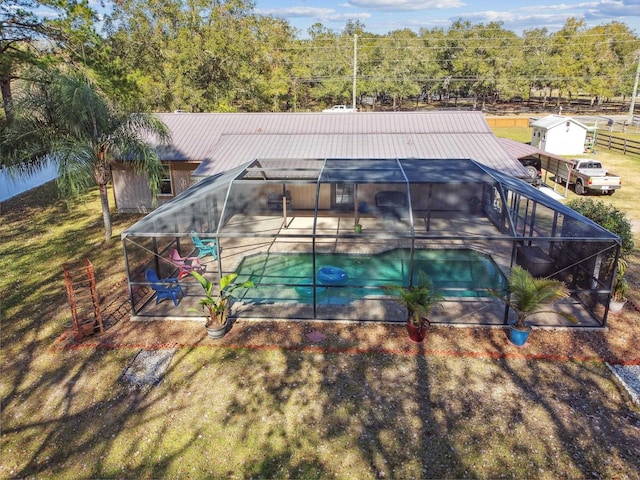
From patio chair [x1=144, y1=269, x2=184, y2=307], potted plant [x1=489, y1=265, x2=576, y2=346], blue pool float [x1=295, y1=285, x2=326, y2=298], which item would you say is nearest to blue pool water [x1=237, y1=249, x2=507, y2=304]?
blue pool float [x1=295, y1=285, x2=326, y2=298]

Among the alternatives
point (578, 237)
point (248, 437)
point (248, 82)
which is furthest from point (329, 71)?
point (248, 437)

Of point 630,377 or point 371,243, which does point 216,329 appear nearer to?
point 371,243

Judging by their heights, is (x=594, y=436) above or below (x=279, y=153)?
below

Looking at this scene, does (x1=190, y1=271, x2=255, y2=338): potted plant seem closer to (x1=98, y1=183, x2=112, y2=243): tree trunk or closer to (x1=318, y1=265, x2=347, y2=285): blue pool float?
(x1=318, y1=265, x2=347, y2=285): blue pool float

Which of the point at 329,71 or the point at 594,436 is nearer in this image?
the point at 594,436

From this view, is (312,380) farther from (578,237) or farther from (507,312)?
(578,237)
